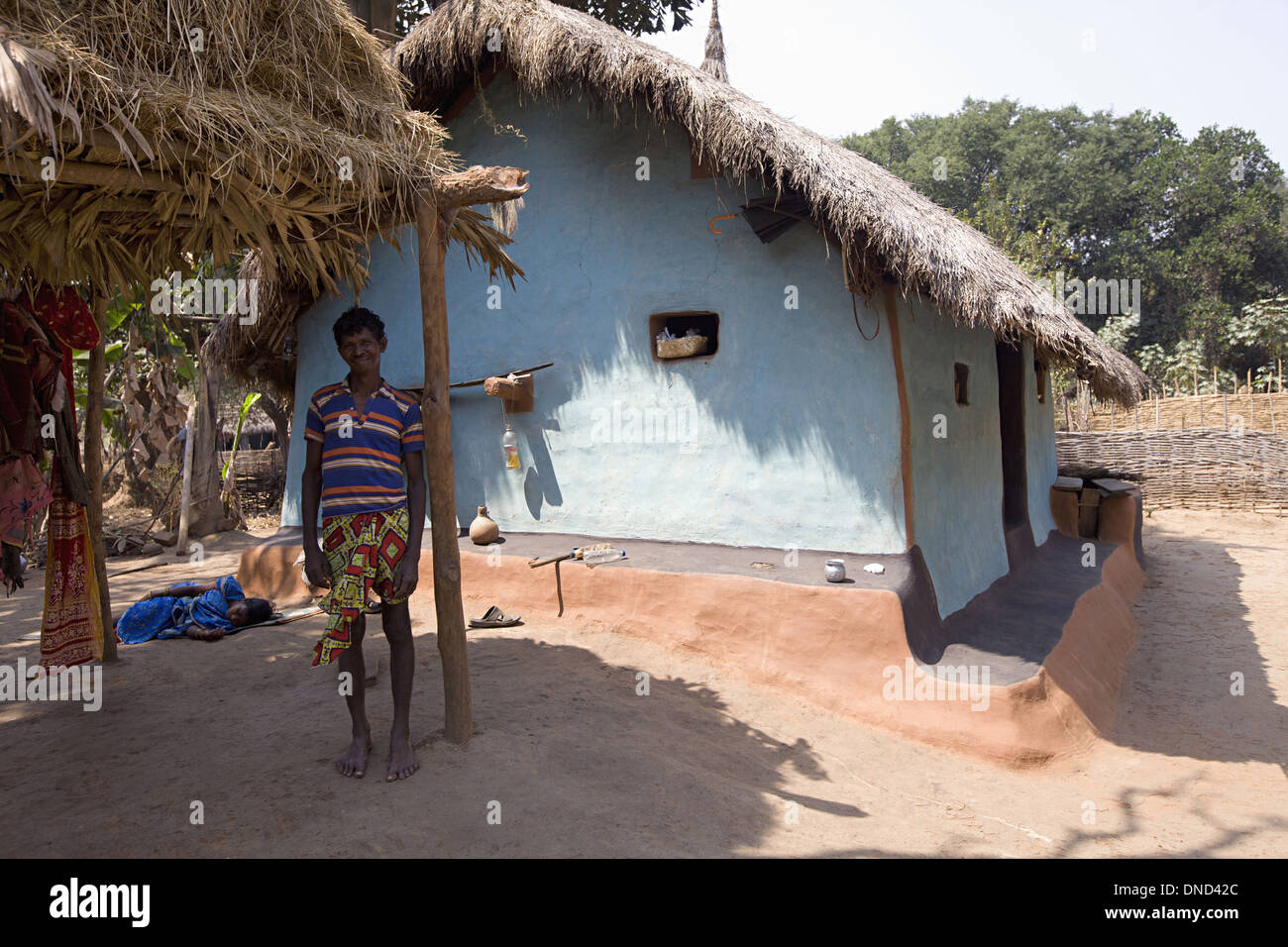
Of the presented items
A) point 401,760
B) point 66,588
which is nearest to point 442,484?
point 401,760

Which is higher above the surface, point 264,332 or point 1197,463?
point 264,332

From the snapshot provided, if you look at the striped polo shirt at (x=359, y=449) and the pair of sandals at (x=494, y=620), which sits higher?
the striped polo shirt at (x=359, y=449)

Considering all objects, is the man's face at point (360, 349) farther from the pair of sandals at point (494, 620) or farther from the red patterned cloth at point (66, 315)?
the pair of sandals at point (494, 620)

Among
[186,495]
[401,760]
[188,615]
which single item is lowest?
[401,760]

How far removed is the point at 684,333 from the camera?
5770 millimetres

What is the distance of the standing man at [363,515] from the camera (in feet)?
9.94

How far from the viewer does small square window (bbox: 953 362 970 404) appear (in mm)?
6219

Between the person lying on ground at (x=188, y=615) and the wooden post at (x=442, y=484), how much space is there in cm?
285

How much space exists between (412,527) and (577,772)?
4.16 ft

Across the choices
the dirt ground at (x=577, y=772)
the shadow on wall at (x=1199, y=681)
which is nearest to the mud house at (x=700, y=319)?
the dirt ground at (x=577, y=772)

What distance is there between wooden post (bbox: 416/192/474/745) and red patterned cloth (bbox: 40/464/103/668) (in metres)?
2.00

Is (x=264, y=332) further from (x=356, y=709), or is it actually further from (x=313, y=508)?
(x=356, y=709)

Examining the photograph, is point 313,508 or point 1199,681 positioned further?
point 1199,681
